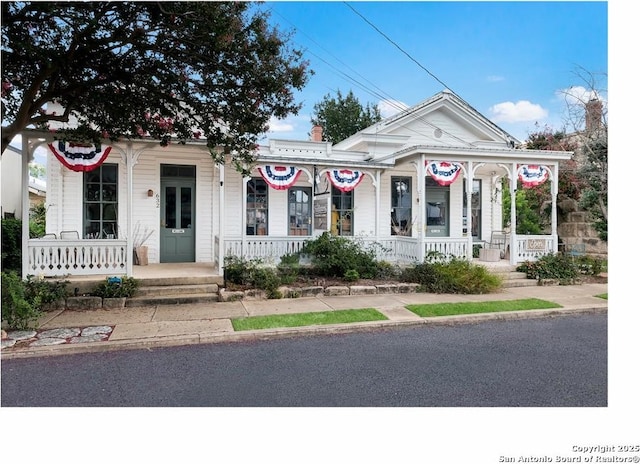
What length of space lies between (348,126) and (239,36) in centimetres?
3212

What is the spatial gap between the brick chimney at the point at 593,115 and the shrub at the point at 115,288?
545 inches

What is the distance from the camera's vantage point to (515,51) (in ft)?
32.9

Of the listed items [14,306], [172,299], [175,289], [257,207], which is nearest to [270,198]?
[257,207]

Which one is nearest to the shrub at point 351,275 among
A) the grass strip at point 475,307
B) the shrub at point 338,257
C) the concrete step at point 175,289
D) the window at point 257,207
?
the shrub at point 338,257

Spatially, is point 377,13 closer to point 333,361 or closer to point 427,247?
point 427,247

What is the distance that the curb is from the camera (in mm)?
5301

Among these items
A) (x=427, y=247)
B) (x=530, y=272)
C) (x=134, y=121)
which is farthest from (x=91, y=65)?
(x=530, y=272)

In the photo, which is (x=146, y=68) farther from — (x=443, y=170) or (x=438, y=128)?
(x=438, y=128)

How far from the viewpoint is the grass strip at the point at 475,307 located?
7.49 metres

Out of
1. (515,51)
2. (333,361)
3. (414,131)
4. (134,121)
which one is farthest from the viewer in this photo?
(414,131)

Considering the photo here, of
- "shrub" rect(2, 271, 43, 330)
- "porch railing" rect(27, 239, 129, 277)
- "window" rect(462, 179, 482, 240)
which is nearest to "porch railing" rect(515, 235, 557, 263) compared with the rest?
"window" rect(462, 179, 482, 240)

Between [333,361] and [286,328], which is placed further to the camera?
[286,328]

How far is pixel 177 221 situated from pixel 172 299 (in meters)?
3.74

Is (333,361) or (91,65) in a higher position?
(91,65)
